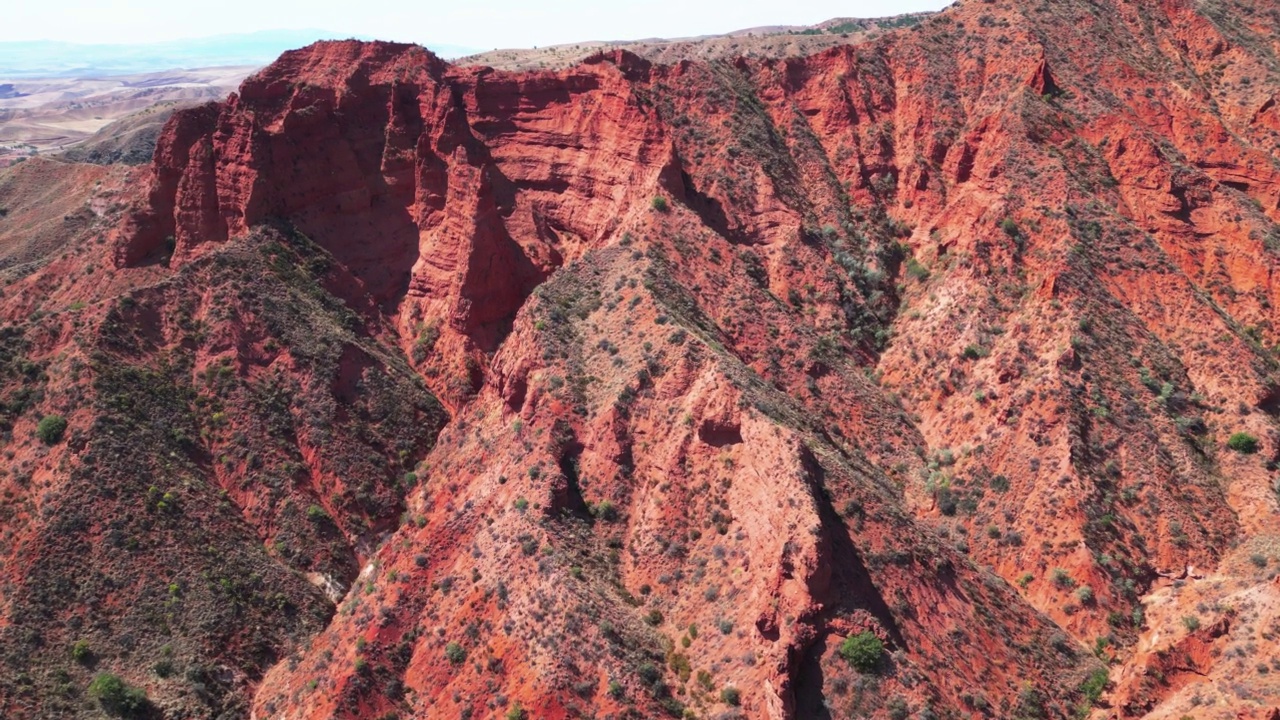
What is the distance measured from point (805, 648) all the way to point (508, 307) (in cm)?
3542

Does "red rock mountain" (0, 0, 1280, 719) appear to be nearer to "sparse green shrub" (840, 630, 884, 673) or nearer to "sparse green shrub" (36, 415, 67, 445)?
"sparse green shrub" (840, 630, 884, 673)

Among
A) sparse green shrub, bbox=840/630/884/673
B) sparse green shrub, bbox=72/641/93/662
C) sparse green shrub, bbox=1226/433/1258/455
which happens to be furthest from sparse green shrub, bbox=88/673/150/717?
sparse green shrub, bbox=1226/433/1258/455

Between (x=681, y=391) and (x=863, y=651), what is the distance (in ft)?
54.4

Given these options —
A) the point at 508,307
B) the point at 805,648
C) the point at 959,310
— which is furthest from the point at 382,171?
the point at 805,648

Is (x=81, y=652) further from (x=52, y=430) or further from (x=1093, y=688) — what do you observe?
(x=1093, y=688)

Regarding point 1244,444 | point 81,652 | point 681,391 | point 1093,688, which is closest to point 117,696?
point 81,652

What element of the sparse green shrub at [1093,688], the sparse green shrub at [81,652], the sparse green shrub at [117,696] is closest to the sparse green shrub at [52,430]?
the sparse green shrub at [81,652]

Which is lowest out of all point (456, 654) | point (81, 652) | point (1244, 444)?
point (81, 652)

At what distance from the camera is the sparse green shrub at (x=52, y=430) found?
5191 centimetres

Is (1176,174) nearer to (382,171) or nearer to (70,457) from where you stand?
(382,171)

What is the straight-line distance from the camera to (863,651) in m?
37.2

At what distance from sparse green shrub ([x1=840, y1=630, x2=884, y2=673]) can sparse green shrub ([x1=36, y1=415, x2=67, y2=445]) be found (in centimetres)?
4396

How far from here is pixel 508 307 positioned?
65.0 m

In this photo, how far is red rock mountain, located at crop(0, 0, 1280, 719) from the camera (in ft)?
136
